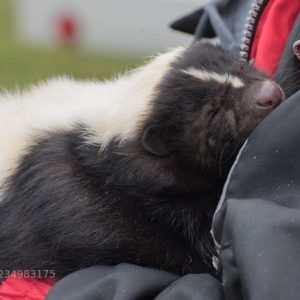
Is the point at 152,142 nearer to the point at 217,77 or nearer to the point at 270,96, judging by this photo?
the point at 217,77

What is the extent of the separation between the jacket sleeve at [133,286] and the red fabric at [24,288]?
0.14 meters

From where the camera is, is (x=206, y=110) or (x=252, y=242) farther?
(x=206, y=110)

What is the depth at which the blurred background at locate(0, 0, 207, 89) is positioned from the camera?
26.8 feet

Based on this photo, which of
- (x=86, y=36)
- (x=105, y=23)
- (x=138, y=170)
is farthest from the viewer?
(x=86, y=36)

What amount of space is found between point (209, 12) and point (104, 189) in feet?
3.38

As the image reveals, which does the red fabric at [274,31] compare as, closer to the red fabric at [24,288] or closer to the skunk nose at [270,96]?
the skunk nose at [270,96]

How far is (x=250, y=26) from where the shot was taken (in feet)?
9.04

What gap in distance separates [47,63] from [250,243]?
24.1 ft

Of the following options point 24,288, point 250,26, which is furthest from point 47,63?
point 24,288

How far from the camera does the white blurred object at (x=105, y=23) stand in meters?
8.16

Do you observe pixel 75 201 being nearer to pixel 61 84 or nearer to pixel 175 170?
pixel 175 170

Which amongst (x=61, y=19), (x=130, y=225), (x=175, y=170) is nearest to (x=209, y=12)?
(x=175, y=170)

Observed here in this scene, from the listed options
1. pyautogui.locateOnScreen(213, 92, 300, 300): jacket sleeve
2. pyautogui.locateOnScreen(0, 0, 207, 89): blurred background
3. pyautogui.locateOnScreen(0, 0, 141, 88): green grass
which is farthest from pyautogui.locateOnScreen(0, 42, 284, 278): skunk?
pyautogui.locateOnScreen(0, 0, 141, 88): green grass

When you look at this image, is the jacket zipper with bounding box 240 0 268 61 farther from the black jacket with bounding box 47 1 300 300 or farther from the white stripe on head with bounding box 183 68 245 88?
the black jacket with bounding box 47 1 300 300
